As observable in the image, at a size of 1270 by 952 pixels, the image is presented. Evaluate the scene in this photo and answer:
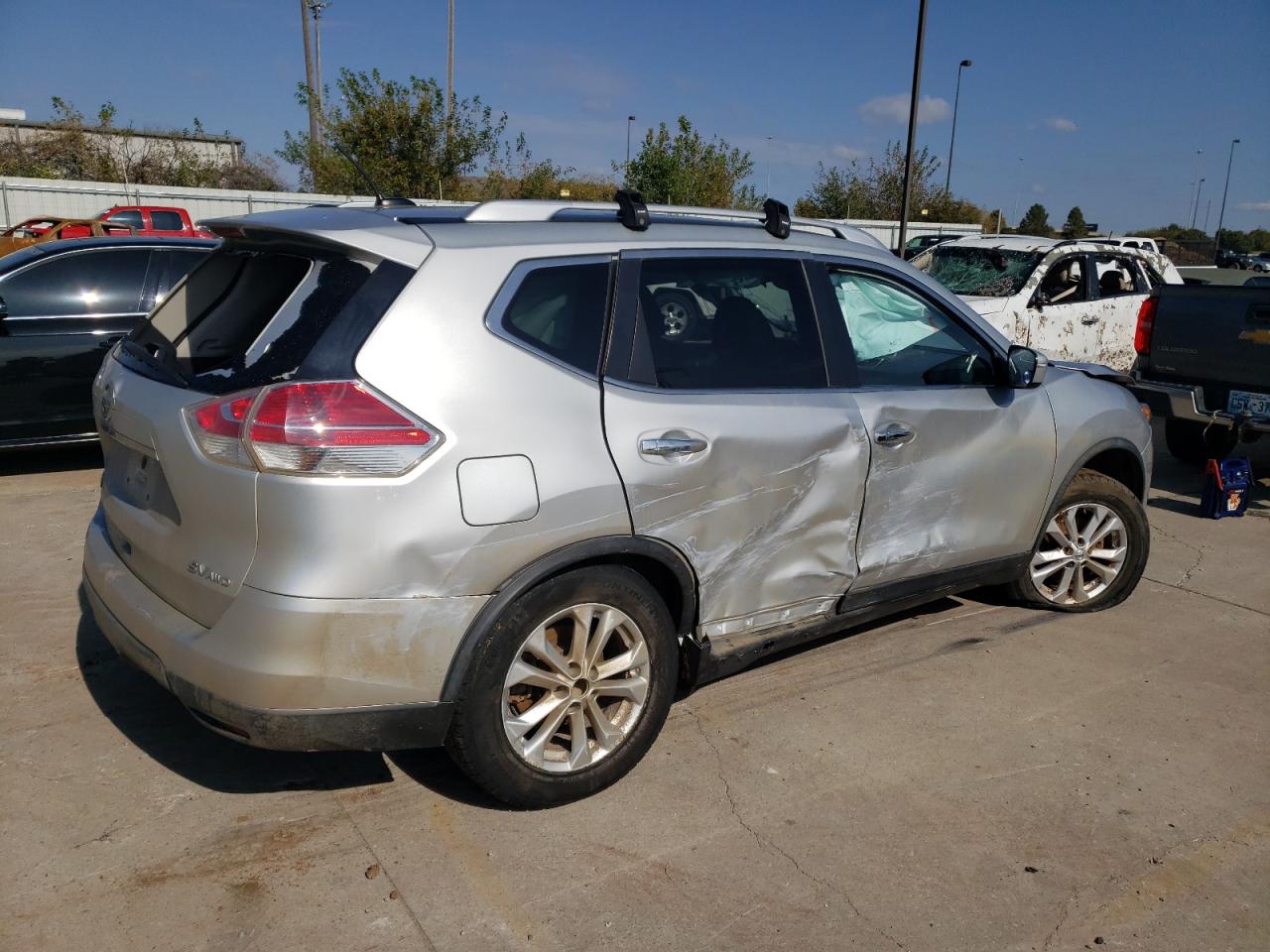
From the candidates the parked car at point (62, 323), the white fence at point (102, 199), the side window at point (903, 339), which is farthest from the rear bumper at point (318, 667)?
the white fence at point (102, 199)

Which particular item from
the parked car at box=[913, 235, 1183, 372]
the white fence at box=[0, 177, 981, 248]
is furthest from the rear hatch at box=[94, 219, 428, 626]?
the white fence at box=[0, 177, 981, 248]

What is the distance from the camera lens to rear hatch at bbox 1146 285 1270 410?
736 centimetres

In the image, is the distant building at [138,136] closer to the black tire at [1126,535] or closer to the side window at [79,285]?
the side window at [79,285]

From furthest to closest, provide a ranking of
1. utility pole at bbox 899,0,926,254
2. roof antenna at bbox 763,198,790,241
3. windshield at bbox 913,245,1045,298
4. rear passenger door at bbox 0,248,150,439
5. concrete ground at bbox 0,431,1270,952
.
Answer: utility pole at bbox 899,0,926,254, windshield at bbox 913,245,1045,298, rear passenger door at bbox 0,248,150,439, roof antenna at bbox 763,198,790,241, concrete ground at bbox 0,431,1270,952

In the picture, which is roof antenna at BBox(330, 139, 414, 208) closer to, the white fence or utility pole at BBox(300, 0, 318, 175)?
the white fence

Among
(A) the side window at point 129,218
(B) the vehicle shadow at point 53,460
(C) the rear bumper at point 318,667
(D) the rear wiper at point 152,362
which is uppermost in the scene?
(A) the side window at point 129,218

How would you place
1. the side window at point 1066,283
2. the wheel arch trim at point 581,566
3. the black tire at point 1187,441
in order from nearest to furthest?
the wheel arch trim at point 581,566, the black tire at point 1187,441, the side window at point 1066,283

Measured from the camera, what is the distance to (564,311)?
3.19 metres

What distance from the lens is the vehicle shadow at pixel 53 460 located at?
755 cm

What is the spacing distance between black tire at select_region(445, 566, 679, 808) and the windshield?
25.2 ft

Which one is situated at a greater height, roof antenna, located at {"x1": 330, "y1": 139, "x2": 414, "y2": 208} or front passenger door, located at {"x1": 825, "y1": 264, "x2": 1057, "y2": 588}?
roof antenna, located at {"x1": 330, "y1": 139, "x2": 414, "y2": 208}

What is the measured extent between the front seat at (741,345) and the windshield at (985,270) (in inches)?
273

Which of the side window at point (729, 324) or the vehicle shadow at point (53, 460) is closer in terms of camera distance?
the side window at point (729, 324)

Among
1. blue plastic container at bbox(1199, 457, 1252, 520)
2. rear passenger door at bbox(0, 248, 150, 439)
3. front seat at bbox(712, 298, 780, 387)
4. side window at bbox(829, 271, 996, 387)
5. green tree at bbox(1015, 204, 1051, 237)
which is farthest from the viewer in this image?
green tree at bbox(1015, 204, 1051, 237)
